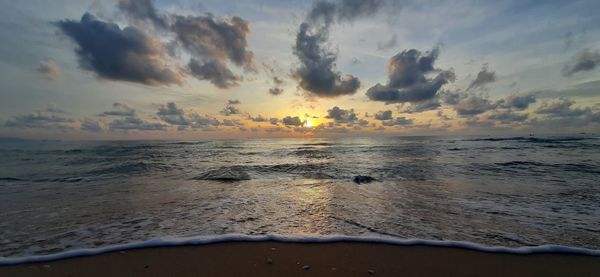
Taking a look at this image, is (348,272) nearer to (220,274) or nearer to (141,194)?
(220,274)

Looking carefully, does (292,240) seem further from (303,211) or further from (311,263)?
(303,211)

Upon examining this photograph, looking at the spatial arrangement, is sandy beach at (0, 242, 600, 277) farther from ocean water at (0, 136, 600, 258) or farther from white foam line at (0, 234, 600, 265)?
ocean water at (0, 136, 600, 258)

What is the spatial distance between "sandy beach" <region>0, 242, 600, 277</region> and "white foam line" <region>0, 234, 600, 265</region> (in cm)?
10

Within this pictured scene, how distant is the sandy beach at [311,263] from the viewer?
356 cm

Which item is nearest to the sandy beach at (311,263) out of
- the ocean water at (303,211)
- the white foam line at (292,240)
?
the white foam line at (292,240)

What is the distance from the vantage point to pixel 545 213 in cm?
619

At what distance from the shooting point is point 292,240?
456 cm

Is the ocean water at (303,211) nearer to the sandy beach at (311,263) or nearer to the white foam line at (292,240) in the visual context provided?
the white foam line at (292,240)

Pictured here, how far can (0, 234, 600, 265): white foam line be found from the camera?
13.2 ft

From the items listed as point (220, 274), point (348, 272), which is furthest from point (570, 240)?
point (220, 274)

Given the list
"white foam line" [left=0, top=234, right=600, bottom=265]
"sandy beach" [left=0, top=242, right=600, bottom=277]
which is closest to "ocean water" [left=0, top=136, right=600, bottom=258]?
"white foam line" [left=0, top=234, right=600, bottom=265]

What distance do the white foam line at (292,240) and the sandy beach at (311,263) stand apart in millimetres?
A: 104

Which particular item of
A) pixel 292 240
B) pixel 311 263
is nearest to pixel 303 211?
pixel 292 240

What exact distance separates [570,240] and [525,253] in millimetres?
1274
